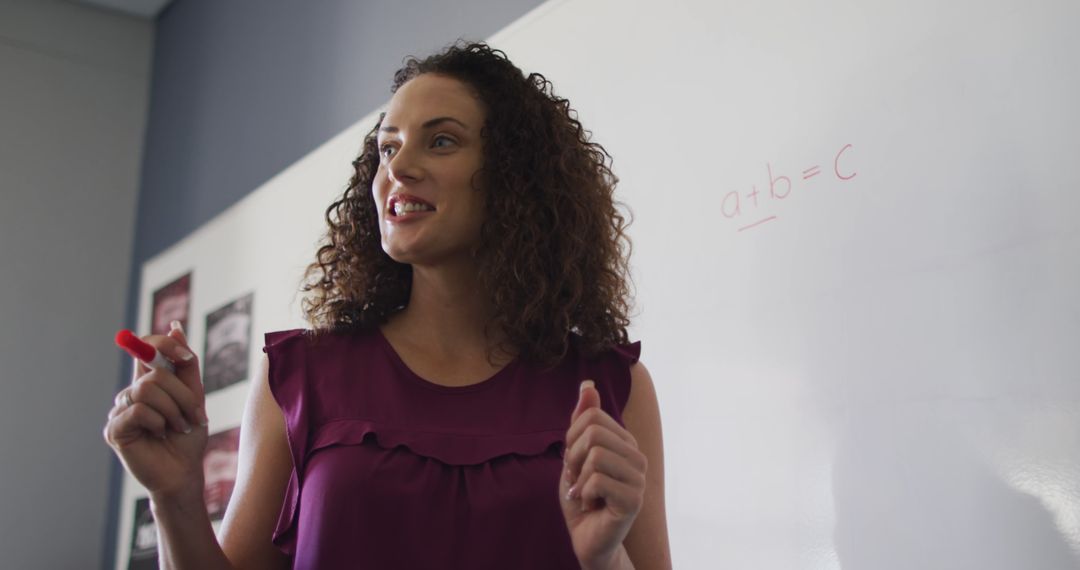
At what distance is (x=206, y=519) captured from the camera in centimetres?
88

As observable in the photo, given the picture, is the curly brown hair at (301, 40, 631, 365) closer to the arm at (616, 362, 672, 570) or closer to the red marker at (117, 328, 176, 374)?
the arm at (616, 362, 672, 570)

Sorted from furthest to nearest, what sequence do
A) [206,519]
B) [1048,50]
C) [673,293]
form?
[673,293] < [1048,50] < [206,519]

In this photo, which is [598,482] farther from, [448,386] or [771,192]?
[771,192]

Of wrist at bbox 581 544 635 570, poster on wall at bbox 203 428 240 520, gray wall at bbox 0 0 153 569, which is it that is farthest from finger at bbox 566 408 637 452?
gray wall at bbox 0 0 153 569

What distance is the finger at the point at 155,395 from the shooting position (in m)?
0.79

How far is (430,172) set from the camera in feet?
3.54

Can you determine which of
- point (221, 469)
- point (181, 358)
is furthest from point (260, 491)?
point (221, 469)

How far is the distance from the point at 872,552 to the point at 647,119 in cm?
68

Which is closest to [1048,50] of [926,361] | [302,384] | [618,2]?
[926,361]

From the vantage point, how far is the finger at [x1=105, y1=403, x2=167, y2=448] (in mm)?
791

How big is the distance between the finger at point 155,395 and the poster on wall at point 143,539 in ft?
6.49

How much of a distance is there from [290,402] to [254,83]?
74.4 inches

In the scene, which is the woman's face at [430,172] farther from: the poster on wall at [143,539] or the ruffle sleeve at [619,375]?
the poster on wall at [143,539]

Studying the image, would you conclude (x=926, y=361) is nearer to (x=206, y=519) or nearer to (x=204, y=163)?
(x=206, y=519)
